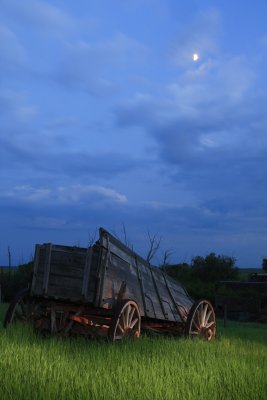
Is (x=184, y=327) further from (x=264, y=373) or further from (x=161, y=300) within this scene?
(x=264, y=373)

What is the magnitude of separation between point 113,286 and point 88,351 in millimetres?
1491


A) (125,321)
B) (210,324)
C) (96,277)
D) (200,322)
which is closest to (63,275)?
(96,277)

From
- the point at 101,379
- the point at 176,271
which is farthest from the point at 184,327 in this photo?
the point at 176,271

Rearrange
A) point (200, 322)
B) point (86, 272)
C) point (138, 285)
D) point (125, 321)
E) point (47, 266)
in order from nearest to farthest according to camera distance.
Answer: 1. point (125, 321)
2. point (86, 272)
3. point (47, 266)
4. point (138, 285)
5. point (200, 322)

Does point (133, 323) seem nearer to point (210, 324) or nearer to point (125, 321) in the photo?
point (125, 321)

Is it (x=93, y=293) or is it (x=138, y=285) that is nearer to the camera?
(x=93, y=293)

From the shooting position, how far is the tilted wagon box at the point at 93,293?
31.4 feet

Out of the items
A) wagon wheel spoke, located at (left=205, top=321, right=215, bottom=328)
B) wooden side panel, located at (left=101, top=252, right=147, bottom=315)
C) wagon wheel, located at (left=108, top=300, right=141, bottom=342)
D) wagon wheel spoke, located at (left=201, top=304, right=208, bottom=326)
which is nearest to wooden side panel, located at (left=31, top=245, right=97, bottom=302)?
wooden side panel, located at (left=101, top=252, right=147, bottom=315)

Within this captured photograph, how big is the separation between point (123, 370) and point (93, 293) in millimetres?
2514

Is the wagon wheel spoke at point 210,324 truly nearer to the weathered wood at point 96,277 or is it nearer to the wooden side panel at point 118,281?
the weathered wood at point 96,277

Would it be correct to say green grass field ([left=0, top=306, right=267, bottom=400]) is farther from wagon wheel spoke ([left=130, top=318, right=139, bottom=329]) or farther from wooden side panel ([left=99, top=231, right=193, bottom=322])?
wooden side panel ([left=99, top=231, right=193, bottom=322])

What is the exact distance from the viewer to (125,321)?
31.2 ft

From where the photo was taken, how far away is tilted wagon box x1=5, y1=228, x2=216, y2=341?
958 centimetres

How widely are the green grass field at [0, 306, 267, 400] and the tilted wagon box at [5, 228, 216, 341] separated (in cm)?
42
